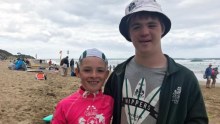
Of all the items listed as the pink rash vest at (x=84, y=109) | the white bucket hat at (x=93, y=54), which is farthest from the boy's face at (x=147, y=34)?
the pink rash vest at (x=84, y=109)

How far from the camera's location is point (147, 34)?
8.02ft

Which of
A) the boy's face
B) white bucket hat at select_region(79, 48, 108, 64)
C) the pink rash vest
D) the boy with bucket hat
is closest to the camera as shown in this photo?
the boy with bucket hat

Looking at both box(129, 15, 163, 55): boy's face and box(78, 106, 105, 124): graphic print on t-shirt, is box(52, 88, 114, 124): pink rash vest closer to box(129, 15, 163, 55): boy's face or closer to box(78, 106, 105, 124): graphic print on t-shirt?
box(78, 106, 105, 124): graphic print on t-shirt

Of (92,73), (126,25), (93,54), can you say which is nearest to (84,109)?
(92,73)

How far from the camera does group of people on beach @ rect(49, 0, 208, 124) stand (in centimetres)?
236

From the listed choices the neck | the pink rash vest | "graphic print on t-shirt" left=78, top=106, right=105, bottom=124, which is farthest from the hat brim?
"graphic print on t-shirt" left=78, top=106, right=105, bottom=124

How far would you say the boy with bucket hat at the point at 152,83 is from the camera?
7.71 ft

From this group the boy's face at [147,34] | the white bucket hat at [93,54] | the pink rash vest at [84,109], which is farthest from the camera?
the white bucket hat at [93,54]

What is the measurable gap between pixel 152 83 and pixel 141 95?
0.49ft

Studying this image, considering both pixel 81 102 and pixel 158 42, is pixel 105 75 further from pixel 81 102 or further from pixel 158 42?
pixel 158 42

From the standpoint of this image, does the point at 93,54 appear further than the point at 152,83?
Yes

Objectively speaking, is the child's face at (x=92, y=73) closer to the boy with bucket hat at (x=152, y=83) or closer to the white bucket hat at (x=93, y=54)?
the white bucket hat at (x=93, y=54)

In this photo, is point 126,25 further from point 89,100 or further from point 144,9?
point 89,100

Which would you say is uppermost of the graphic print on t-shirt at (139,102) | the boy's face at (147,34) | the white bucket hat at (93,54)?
the boy's face at (147,34)
